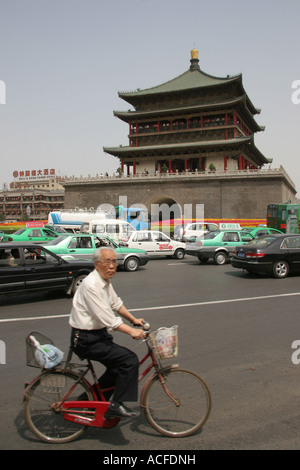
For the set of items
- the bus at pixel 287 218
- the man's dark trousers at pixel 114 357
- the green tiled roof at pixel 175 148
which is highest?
the green tiled roof at pixel 175 148

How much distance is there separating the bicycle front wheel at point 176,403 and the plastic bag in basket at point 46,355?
0.78 metres

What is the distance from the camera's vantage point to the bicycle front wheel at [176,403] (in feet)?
10.0

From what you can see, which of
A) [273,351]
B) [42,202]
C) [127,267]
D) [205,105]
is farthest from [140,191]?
[42,202]

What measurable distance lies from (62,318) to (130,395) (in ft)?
13.5

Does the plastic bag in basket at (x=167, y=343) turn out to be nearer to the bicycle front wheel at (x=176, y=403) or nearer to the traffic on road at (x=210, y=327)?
the bicycle front wheel at (x=176, y=403)

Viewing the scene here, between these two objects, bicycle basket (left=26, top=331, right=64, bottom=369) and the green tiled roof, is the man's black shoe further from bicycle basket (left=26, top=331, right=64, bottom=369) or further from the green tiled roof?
the green tiled roof

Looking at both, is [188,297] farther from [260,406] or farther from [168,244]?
[168,244]

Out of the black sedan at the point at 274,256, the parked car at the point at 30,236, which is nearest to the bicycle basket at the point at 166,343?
the black sedan at the point at 274,256

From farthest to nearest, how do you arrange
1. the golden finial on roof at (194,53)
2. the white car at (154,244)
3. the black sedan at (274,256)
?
the golden finial on roof at (194,53)
the white car at (154,244)
the black sedan at (274,256)

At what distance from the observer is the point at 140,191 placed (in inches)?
1761

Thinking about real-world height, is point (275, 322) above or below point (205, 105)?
below

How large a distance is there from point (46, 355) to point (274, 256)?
955cm
